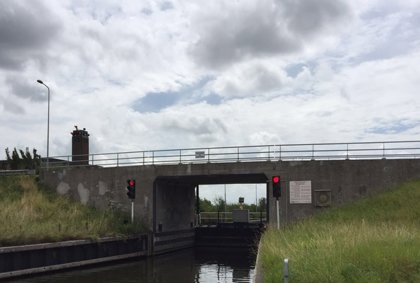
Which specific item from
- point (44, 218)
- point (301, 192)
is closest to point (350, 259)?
point (301, 192)

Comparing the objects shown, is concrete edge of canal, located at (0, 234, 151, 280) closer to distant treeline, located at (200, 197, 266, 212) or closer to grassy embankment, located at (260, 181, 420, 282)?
grassy embankment, located at (260, 181, 420, 282)

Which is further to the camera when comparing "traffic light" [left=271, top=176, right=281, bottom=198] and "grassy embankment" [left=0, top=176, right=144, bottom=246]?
"traffic light" [left=271, top=176, right=281, bottom=198]

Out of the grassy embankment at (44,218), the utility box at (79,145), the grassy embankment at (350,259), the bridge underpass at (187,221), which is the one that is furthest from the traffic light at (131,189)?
the grassy embankment at (350,259)

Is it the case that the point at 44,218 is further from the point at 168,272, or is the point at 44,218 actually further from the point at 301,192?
the point at 301,192

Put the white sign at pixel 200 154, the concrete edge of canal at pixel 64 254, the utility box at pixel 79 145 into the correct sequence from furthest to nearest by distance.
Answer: the utility box at pixel 79 145 → the white sign at pixel 200 154 → the concrete edge of canal at pixel 64 254

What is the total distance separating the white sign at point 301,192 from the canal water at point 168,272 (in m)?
4.26

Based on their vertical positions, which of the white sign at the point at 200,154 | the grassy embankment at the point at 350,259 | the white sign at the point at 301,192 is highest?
the white sign at the point at 200,154

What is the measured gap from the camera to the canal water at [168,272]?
19000mm

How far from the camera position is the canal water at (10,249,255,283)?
62.3 feet

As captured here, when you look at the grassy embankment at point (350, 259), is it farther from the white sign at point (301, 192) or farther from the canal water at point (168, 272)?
the white sign at point (301, 192)

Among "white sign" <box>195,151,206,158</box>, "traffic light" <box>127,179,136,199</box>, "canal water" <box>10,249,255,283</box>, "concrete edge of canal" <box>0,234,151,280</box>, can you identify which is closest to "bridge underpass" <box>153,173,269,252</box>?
"white sign" <box>195,151,206,158</box>

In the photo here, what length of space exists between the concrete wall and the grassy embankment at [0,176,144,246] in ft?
3.94

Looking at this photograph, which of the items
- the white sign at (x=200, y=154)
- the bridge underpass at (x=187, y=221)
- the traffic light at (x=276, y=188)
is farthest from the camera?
the bridge underpass at (x=187, y=221)

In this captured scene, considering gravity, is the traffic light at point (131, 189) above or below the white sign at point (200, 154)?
below
